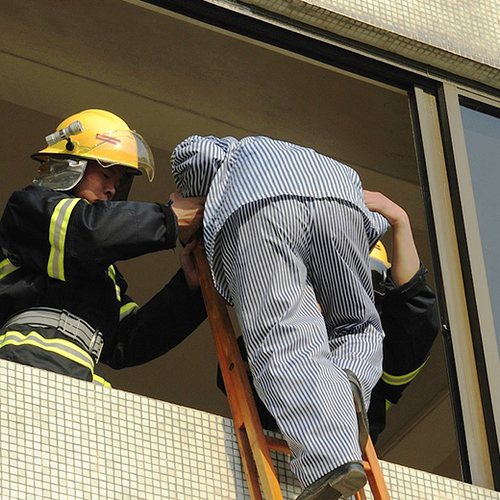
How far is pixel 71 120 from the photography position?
5441mm

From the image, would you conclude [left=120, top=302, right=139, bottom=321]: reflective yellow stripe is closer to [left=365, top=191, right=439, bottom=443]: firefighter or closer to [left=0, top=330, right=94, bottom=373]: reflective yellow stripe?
[left=0, top=330, right=94, bottom=373]: reflective yellow stripe

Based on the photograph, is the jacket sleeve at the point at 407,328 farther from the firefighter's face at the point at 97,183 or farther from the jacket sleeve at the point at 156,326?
the firefighter's face at the point at 97,183

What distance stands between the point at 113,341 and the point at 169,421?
2.99ft

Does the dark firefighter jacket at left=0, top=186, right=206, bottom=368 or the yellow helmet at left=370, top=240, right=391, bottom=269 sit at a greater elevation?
the yellow helmet at left=370, top=240, right=391, bottom=269

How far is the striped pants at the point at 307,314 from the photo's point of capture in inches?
160

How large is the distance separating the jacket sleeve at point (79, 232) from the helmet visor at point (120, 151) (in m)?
0.56

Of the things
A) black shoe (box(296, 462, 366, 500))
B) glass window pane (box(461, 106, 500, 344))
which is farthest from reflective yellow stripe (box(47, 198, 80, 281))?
glass window pane (box(461, 106, 500, 344))

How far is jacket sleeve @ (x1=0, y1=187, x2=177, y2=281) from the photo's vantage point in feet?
15.1

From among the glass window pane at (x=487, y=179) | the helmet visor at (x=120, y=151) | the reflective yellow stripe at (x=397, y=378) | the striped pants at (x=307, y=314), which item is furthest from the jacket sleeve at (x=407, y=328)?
the helmet visor at (x=120, y=151)

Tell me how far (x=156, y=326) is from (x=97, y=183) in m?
0.61

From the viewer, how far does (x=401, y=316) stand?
5.25m

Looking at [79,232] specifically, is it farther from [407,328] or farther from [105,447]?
[407,328]

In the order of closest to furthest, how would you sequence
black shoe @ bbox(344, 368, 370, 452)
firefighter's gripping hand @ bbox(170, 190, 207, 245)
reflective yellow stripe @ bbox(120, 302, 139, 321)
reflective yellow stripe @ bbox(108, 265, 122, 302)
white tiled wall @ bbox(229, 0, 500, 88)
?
1. black shoe @ bbox(344, 368, 370, 452)
2. firefighter's gripping hand @ bbox(170, 190, 207, 245)
3. reflective yellow stripe @ bbox(108, 265, 122, 302)
4. reflective yellow stripe @ bbox(120, 302, 139, 321)
5. white tiled wall @ bbox(229, 0, 500, 88)

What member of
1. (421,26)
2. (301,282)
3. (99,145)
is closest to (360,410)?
(301,282)
